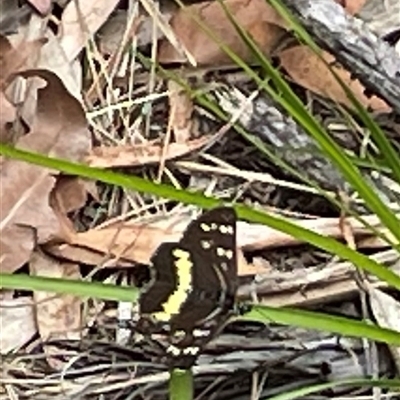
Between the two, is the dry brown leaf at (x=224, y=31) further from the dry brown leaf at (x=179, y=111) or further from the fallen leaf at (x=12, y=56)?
the fallen leaf at (x=12, y=56)

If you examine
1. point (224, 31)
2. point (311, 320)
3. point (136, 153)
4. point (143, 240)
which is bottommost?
point (311, 320)

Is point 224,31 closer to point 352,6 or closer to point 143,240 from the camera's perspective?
point 352,6

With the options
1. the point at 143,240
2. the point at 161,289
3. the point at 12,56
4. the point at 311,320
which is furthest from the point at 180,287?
the point at 12,56

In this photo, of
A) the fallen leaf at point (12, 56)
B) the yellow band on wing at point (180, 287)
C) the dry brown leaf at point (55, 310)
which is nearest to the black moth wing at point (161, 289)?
the yellow band on wing at point (180, 287)

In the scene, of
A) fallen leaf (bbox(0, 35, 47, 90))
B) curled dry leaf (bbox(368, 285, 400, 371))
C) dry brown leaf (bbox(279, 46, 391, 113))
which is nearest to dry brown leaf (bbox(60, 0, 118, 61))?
fallen leaf (bbox(0, 35, 47, 90))

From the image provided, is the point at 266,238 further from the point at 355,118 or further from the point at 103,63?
the point at 103,63

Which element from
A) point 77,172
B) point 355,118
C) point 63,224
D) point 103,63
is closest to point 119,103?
point 103,63
